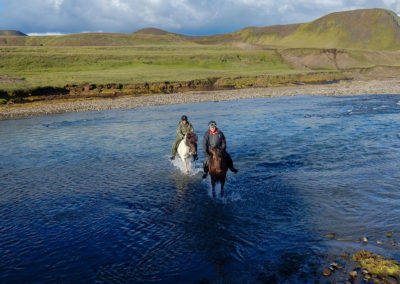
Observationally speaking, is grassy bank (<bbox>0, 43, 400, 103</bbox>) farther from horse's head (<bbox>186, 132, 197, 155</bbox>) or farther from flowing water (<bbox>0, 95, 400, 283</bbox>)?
horse's head (<bbox>186, 132, 197, 155</bbox>)

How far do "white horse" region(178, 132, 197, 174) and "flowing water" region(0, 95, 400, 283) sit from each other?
0.62 metres

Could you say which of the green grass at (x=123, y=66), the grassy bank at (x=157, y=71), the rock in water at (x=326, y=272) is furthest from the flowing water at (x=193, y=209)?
the green grass at (x=123, y=66)

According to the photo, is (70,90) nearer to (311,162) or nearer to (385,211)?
(311,162)

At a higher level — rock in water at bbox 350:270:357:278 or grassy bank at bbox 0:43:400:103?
grassy bank at bbox 0:43:400:103

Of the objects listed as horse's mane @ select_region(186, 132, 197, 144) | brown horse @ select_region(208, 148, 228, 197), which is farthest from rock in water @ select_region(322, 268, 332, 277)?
horse's mane @ select_region(186, 132, 197, 144)

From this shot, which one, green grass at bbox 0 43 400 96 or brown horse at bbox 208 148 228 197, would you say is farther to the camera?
green grass at bbox 0 43 400 96

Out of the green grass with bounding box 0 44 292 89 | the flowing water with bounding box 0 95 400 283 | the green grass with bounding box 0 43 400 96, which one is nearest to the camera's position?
the flowing water with bounding box 0 95 400 283

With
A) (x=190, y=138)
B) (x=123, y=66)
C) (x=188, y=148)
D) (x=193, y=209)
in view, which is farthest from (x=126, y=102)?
(x=123, y=66)

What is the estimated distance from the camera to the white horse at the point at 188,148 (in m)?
14.7

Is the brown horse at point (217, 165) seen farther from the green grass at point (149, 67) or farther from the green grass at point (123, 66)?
the green grass at point (123, 66)

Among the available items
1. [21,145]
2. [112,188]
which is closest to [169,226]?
[112,188]

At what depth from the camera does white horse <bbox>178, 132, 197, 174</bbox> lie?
1468cm

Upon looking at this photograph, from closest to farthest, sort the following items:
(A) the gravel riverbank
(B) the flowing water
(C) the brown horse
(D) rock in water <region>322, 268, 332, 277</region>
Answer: (D) rock in water <region>322, 268, 332, 277</region>
(B) the flowing water
(C) the brown horse
(A) the gravel riverbank

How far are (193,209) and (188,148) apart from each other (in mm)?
4257
